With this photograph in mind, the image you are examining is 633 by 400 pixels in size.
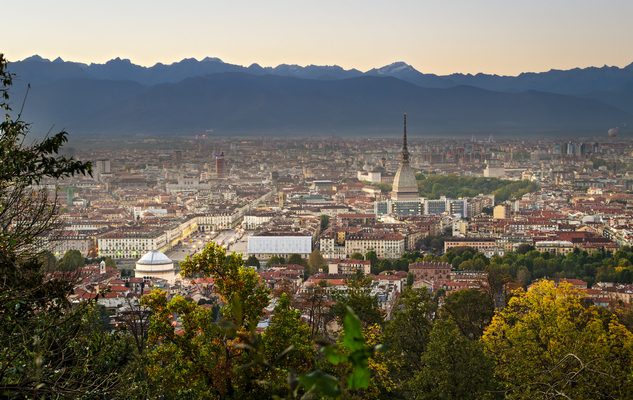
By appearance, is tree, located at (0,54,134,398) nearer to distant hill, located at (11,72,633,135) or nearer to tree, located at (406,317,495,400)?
tree, located at (406,317,495,400)

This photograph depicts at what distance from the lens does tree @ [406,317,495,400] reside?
10.1m

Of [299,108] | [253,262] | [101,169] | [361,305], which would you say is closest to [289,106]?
[299,108]

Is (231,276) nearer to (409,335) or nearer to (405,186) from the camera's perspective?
(409,335)

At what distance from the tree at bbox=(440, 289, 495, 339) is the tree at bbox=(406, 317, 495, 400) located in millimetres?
5027

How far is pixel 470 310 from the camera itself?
16.2 metres

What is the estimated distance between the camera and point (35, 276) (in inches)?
226

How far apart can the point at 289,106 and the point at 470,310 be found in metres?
152

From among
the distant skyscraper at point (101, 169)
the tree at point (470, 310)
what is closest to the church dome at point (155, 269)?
the tree at point (470, 310)

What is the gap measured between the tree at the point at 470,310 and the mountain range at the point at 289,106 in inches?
5086

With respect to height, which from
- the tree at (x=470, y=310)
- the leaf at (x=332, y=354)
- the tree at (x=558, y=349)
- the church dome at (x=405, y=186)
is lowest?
the church dome at (x=405, y=186)

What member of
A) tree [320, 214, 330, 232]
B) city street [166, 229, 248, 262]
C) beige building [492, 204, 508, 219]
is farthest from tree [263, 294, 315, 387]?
beige building [492, 204, 508, 219]

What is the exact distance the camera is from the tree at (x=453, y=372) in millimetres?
10102

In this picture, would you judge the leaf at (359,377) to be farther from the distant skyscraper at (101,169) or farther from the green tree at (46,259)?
the distant skyscraper at (101,169)

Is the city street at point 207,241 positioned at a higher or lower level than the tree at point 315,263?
lower
